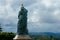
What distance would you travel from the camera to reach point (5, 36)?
7544cm

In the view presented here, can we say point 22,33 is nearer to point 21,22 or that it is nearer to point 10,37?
point 21,22

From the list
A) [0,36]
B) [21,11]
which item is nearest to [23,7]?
[21,11]

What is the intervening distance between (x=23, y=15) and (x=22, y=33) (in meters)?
2.53

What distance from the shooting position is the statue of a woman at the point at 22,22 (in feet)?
167

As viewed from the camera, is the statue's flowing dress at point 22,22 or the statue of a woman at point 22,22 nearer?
the statue of a woman at point 22,22

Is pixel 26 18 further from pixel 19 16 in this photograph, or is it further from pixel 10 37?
pixel 10 37

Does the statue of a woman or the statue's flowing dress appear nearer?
the statue of a woman

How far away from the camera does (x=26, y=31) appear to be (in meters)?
51.0

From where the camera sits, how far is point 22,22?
51.1 metres

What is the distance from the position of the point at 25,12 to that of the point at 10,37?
25438 millimetres

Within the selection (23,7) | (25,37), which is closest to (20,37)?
(25,37)

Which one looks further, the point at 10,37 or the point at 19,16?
the point at 10,37

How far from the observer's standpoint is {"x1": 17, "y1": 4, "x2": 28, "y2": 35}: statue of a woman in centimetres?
5084

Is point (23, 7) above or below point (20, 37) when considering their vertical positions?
above
